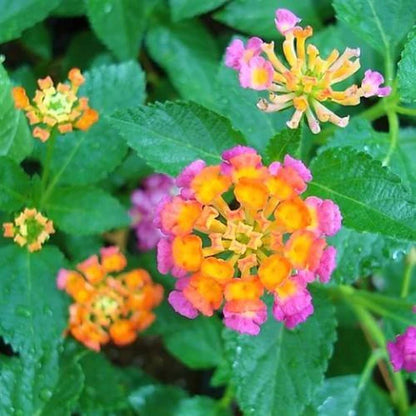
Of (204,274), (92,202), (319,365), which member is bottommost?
(319,365)

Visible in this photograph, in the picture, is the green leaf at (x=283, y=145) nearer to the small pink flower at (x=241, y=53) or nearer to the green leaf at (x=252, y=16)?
the small pink flower at (x=241, y=53)

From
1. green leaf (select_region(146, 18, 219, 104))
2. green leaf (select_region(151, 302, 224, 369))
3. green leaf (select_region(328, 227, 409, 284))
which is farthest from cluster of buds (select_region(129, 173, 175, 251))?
green leaf (select_region(328, 227, 409, 284))

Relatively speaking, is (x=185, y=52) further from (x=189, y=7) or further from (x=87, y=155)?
(x=87, y=155)

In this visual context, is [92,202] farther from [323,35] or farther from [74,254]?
[323,35]

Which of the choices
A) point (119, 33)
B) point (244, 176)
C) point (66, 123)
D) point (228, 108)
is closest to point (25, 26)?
point (119, 33)

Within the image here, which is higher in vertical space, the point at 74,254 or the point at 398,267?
the point at 74,254

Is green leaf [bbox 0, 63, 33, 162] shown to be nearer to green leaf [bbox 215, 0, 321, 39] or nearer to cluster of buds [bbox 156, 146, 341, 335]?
cluster of buds [bbox 156, 146, 341, 335]

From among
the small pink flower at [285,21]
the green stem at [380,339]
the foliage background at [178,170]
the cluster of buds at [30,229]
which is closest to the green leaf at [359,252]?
the foliage background at [178,170]

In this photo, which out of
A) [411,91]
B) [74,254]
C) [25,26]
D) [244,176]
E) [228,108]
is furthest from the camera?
[74,254]
